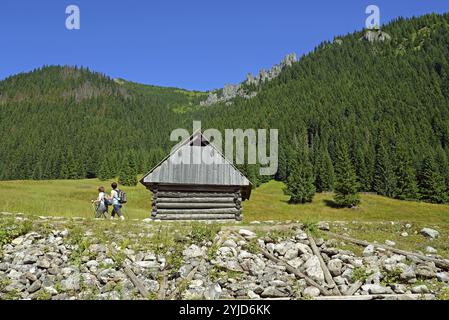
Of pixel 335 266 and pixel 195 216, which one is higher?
pixel 195 216

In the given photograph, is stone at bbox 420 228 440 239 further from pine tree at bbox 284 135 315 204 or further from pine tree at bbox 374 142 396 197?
pine tree at bbox 374 142 396 197

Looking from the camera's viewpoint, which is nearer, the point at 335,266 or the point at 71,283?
the point at 71,283

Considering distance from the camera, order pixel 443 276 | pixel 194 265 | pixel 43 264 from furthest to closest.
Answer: pixel 194 265 → pixel 43 264 → pixel 443 276

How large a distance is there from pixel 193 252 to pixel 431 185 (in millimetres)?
77294

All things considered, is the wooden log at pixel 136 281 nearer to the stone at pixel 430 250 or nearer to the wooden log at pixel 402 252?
the wooden log at pixel 402 252

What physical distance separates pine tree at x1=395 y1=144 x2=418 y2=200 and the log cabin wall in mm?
68025

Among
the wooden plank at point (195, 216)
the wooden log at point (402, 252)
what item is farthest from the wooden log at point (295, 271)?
the wooden plank at point (195, 216)

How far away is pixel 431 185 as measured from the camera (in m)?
75.2

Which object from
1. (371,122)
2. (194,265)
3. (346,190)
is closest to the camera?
(194,265)

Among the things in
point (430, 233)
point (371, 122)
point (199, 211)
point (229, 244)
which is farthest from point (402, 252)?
point (371, 122)

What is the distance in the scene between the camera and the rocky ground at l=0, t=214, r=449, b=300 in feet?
34.5

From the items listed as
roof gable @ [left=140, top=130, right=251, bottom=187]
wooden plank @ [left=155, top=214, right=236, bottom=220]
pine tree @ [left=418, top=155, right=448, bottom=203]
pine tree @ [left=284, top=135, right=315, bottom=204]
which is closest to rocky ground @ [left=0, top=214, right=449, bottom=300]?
wooden plank @ [left=155, top=214, right=236, bottom=220]

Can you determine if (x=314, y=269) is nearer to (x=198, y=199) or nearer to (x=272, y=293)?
(x=272, y=293)
